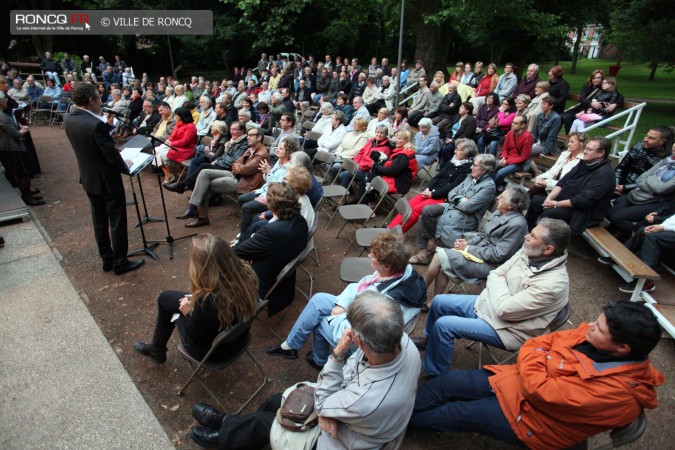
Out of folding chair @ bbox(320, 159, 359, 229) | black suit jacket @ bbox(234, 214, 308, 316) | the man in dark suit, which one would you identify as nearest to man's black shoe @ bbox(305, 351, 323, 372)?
black suit jacket @ bbox(234, 214, 308, 316)

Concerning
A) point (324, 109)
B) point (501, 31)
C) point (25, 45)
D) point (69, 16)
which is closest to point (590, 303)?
point (324, 109)

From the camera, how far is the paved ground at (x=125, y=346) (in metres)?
2.72

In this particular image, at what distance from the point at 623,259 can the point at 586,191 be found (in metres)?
0.84

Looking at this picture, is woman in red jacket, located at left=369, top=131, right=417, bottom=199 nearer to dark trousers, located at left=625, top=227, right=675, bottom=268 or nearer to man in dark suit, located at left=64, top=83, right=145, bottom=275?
dark trousers, located at left=625, top=227, right=675, bottom=268

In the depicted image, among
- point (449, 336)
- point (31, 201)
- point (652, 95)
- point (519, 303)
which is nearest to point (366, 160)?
point (449, 336)

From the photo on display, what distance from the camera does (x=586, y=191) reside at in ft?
14.0

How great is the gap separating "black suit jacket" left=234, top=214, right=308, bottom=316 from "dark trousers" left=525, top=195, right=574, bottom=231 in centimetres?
292

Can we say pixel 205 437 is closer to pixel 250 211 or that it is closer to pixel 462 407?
pixel 462 407

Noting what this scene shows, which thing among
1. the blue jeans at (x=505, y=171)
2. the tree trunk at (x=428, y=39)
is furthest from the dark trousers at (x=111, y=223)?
the tree trunk at (x=428, y=39)

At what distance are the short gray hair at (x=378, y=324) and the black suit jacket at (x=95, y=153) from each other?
3.34 metres

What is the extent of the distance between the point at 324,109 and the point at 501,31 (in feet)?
41.2

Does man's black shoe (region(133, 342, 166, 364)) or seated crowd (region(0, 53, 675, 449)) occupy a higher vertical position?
seated crowd (region(0, 53, 675, 449))

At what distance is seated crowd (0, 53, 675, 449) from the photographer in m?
1.98

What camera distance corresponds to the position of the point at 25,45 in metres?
25.5
